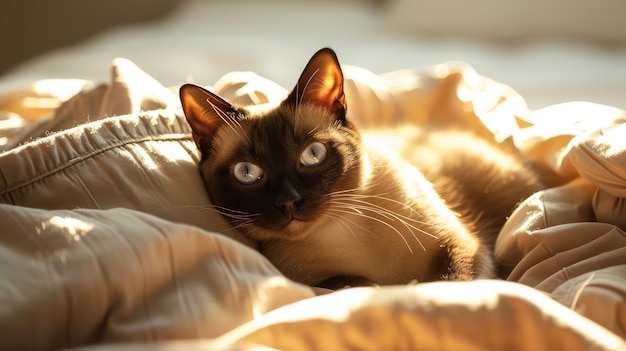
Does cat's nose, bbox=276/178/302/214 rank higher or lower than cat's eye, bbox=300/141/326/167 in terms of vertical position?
lower

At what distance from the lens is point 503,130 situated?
4.48 feet

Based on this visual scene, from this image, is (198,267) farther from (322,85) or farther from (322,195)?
(322,85)

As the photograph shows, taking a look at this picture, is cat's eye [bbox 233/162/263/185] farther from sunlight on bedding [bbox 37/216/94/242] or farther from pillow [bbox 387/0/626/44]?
pillow [bbox 387/0/626/44]

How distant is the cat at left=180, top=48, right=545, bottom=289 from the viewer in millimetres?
1000

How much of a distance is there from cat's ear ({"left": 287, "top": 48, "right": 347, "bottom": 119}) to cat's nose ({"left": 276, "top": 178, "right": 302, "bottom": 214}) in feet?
0.56

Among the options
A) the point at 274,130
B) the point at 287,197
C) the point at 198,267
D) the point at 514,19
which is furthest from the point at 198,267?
the point at 514,19

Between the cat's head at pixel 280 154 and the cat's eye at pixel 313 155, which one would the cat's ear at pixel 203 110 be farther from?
the cat's eye at pixel 313 155

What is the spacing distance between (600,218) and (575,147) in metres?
0.12

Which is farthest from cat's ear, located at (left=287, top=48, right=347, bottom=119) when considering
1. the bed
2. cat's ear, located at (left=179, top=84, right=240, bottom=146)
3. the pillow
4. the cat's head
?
the pillow

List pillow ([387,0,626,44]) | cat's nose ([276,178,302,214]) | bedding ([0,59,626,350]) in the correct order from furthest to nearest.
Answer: pillow ([387,0,626,44]), cat's nose ([276,178,302,214]), bedding ([0,59,626,350])

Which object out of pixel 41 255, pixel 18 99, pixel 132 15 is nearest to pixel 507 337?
pixel 41 255

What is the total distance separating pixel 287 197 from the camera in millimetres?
951

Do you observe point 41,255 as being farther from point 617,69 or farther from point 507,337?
point 617,69

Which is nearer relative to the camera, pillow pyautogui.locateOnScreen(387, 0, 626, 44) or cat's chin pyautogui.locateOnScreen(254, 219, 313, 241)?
cat's chin pyautogui.locateOnScreen(254, 219, 313, 241)
